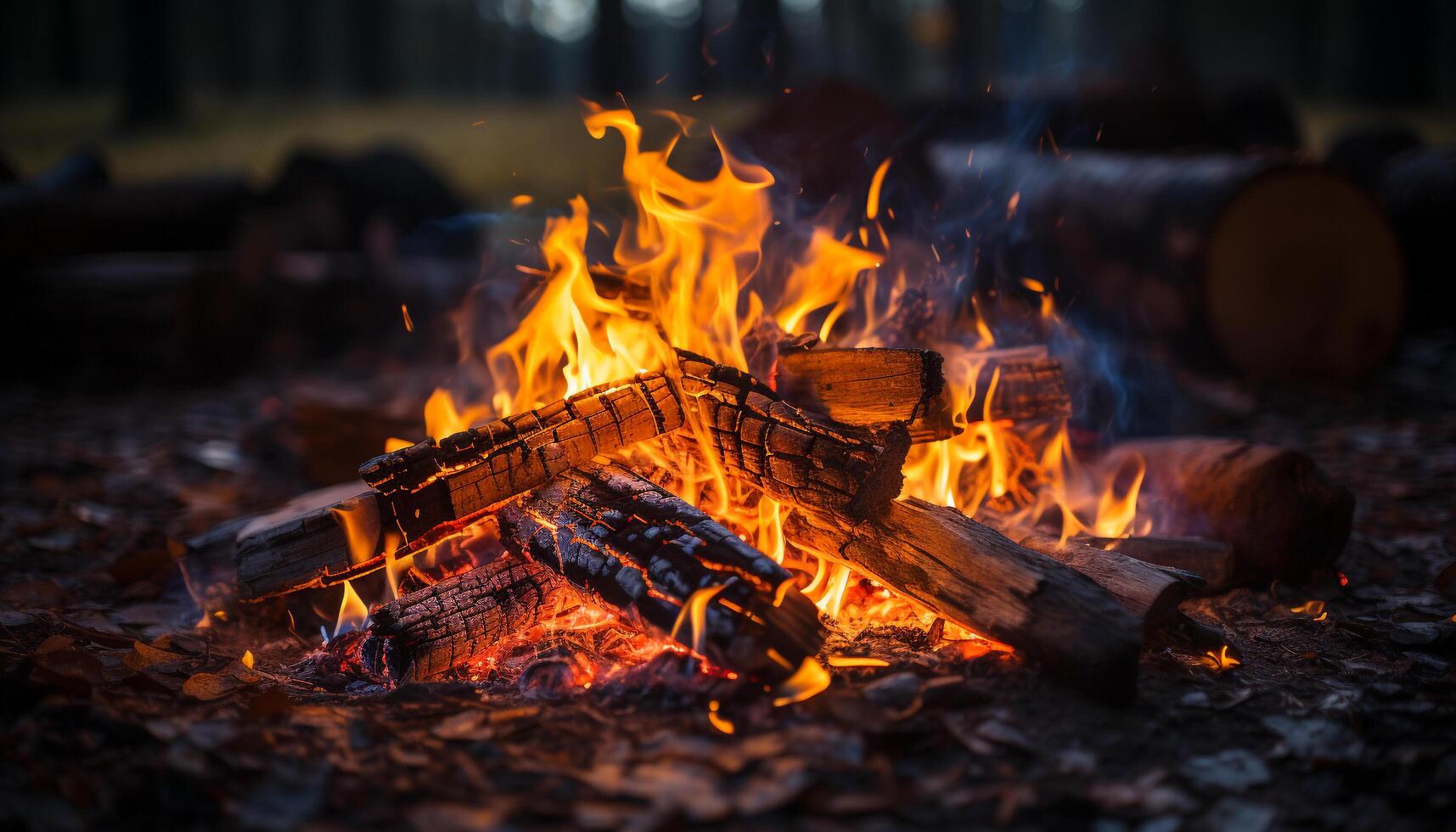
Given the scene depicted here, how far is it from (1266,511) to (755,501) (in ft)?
6.62

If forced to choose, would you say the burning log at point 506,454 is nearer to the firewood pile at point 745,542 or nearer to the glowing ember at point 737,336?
the firewood pile at point 745,542

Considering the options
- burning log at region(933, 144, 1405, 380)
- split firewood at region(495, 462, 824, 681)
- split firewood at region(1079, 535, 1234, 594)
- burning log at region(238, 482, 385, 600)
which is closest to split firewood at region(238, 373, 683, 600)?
burning log at region(238, 482, 385, 600)

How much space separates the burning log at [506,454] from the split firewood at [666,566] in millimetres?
110

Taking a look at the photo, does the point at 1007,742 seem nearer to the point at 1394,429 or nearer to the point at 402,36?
the point at 1394,429

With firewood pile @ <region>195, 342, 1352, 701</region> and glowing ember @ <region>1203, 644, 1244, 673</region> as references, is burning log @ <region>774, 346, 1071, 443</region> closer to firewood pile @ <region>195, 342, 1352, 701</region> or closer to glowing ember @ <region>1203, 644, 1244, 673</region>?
firewood pile @ <region>195, 342, 1352, 701</region>

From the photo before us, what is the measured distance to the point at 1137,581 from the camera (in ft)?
9.56

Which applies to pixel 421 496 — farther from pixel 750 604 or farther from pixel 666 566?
pixel 750 604

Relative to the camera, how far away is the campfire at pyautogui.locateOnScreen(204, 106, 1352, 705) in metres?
2.72

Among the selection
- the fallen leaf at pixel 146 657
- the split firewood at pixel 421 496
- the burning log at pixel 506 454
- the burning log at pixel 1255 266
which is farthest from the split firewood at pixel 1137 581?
the burning log at pixel 1255 266

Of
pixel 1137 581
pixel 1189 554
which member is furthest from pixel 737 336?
pixel 1189 554

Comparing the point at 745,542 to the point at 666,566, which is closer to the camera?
the point at 666,566

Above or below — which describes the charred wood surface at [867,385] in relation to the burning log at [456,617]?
above

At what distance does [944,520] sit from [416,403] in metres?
4.68

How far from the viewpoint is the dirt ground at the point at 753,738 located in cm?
213
